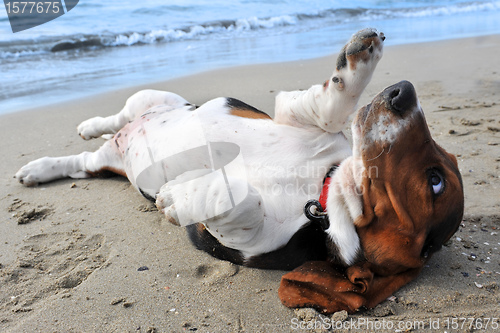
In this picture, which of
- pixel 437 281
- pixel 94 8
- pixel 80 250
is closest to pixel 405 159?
pixel 437 281

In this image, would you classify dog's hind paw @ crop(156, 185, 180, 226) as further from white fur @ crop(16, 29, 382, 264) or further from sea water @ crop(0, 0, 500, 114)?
sea water @ crop(0, 0, 500, 114)

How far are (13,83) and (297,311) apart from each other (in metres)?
6.61

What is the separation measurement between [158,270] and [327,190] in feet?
3.33

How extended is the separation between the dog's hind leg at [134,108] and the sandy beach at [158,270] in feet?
1.23

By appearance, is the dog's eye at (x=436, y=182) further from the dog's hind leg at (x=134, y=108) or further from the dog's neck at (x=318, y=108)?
the dog's hind leg at (x=134, y=108)

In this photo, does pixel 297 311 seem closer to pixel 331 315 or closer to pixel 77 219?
pixel 331 315

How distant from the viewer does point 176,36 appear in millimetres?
11453

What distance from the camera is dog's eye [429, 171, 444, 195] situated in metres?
2.04

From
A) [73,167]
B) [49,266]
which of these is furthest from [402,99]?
[73,167]

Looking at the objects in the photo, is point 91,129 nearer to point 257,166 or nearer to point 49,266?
point 49,266

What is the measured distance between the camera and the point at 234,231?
7.40 ft

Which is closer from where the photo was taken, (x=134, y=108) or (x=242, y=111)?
(x=242, y=111)

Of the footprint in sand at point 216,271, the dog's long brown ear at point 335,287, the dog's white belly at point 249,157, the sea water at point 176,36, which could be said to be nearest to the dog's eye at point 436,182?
the dog's long brown ear at point 335,287

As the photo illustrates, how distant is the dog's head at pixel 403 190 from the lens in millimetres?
2035
